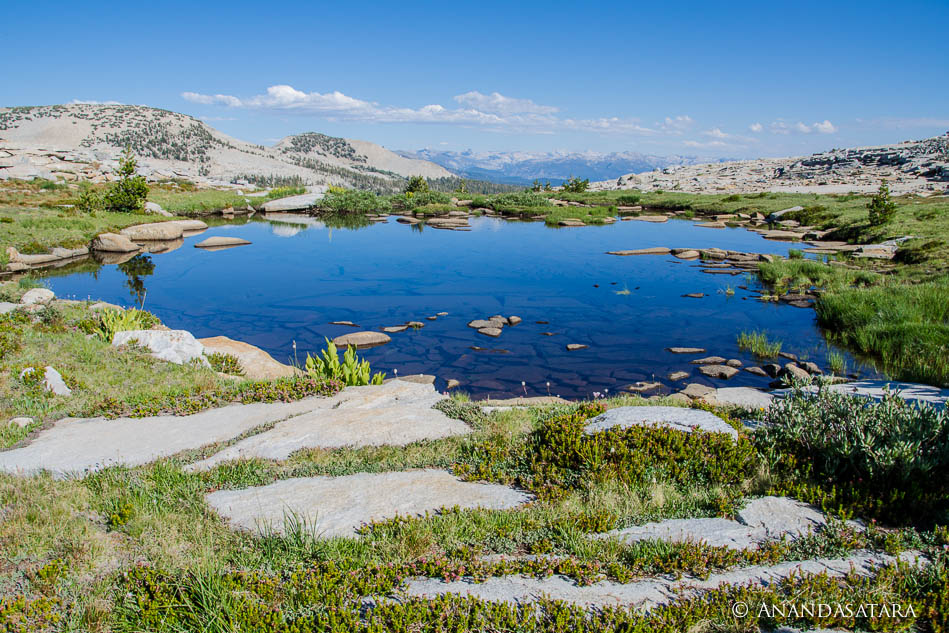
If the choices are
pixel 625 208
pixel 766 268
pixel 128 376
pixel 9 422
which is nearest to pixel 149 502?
pixel 9 422

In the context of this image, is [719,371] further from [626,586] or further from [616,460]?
[626,586]

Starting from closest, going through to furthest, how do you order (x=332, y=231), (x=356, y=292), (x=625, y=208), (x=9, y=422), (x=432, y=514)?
(x=432, y=514)
(x=9, y=422)
(x=356, y=292)
(x=332, y=231)
(x=625, y=208)

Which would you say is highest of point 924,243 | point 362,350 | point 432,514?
point 924,243

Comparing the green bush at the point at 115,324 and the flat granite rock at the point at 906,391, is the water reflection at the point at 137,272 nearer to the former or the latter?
the green bush at the point at 115,324

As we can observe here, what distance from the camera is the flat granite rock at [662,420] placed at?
6898mm

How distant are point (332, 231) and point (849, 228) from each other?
39.9 meters

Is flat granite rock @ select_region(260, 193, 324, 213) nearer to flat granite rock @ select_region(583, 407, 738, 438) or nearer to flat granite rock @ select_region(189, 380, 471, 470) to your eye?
flat granite rock @ select_region(189, 380, 471, 470)

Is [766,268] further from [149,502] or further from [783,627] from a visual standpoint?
[149,502]

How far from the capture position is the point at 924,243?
25.9 meters

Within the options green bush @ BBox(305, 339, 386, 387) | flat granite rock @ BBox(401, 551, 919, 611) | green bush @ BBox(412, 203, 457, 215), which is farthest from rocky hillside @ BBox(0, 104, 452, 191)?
flat granite rock @ BBox(401, 551, 919, 611)

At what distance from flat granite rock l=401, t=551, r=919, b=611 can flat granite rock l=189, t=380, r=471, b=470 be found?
3.36 m

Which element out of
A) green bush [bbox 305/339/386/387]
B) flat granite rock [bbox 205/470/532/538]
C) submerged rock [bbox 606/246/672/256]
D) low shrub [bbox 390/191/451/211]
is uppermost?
low shrub [bbox 390/191/451/211]

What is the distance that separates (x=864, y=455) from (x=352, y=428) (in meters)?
6.43

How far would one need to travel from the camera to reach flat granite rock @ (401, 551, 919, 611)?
13.1 ft
